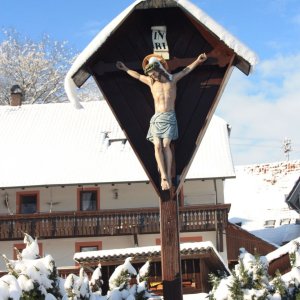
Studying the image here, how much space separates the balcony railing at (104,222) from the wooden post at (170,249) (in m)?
20.2

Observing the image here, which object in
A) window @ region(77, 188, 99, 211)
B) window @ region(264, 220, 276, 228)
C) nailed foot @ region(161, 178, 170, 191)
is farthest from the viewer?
window @ region(264, 220, 276, 228)

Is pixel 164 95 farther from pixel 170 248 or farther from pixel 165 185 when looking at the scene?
pixel 170 248

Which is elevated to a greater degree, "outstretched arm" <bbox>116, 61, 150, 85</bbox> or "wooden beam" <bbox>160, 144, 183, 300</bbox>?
"outstretched arm" <bbox>116, 61, 150, 85</bbox>

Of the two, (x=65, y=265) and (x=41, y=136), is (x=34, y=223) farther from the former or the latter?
(x=41, y=136)

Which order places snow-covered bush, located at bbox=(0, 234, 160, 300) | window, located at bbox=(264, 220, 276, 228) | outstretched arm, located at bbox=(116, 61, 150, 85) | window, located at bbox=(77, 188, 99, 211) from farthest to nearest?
1. window, located at bbox=(264, 220, 276, 228)
2. window, located at bbox=(77, 188, 99, 211)
3. outstretched arm, located at bbox=(116, 61, 150, 85)
4. snow-covered bush, located at bbox=(0, 234, 160, 300)

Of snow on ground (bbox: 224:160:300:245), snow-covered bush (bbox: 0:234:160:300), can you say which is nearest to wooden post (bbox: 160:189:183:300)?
snow-covered bush (bbox: 0:234:160:300)

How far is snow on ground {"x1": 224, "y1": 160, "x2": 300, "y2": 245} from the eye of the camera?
31.1 meters

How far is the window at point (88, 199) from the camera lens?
27.7 metres

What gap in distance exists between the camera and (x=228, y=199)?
3572cm

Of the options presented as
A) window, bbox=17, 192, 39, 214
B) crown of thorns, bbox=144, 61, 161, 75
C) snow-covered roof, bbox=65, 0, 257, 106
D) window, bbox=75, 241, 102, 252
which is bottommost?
window, bbox=75, 241, 102, 252

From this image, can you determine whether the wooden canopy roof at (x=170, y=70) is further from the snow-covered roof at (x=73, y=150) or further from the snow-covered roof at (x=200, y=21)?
the snow-covered roof at (x=73, y=150)

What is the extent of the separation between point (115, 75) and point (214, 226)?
66.4 ft

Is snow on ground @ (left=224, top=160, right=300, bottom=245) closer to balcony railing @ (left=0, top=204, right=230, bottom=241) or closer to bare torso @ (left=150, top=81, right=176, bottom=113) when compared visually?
balcony railing @ (left=0, top=204, right=230, bottom=241)

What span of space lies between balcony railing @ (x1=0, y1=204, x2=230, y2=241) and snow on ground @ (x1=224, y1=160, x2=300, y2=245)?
4781 millimetres
